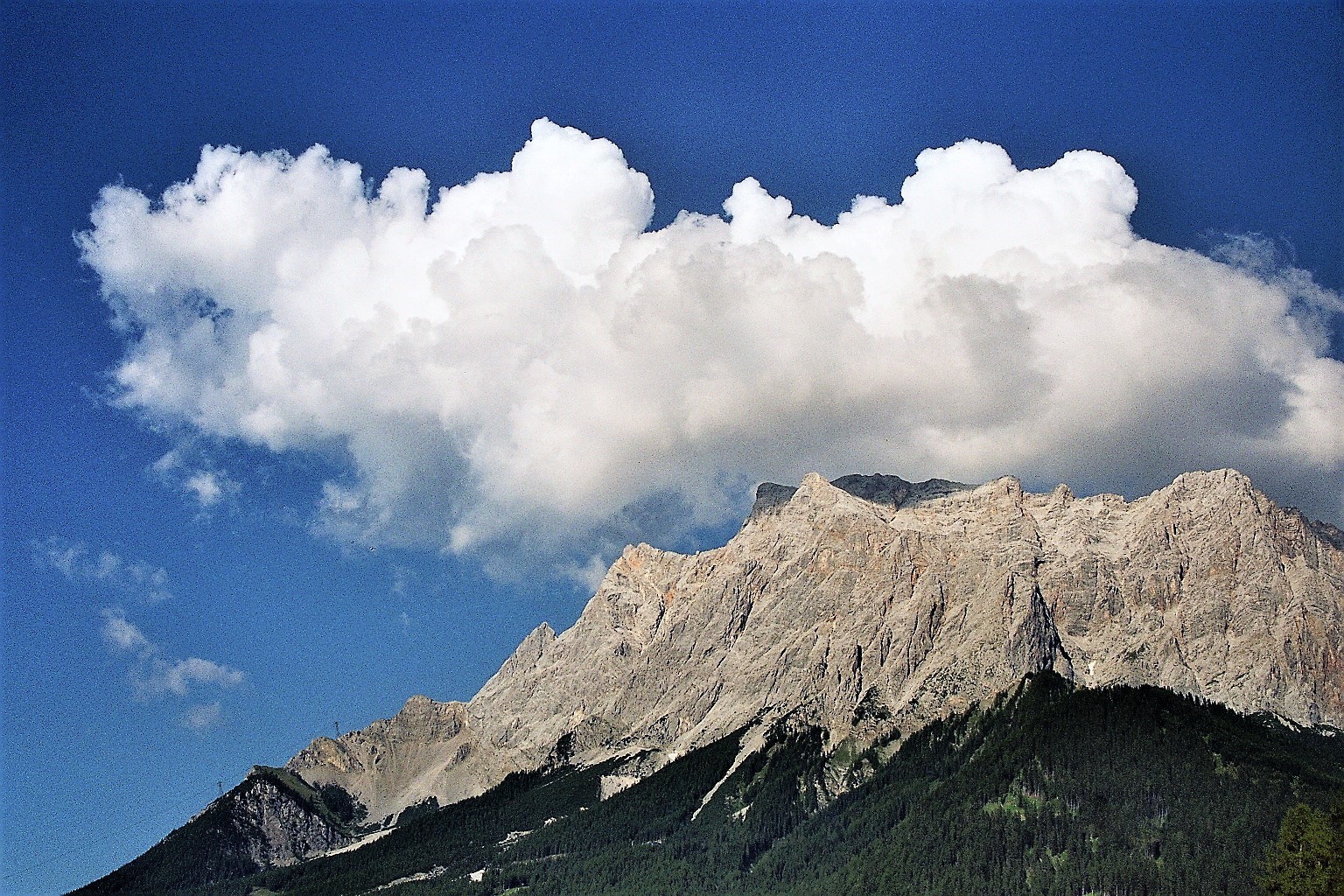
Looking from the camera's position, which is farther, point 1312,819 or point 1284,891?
point 1312,819

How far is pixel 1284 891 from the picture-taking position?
14738cm

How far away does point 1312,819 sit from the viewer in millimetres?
158875

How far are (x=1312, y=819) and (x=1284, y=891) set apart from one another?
14.7m
